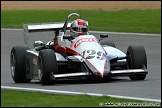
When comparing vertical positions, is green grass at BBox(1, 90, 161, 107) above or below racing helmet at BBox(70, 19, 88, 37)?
below

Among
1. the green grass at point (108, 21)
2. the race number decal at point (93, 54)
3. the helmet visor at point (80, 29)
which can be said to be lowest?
the race number decal at point (93, 54)

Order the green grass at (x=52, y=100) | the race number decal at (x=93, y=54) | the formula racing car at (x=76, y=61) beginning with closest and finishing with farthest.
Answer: the green grass at (x=52, y=100)
the formula racing car at (x=76, y=61)
the race number decal at (x=93, y=54)

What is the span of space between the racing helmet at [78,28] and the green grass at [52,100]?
12.4 feet

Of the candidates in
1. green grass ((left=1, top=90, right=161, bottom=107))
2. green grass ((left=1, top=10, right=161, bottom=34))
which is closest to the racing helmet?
green grass ((left=1, top=90, right=161, bottom=107))

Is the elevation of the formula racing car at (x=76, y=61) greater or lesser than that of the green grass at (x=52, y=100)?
greater

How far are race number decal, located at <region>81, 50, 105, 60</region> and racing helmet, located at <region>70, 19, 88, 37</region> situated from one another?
1215 mm

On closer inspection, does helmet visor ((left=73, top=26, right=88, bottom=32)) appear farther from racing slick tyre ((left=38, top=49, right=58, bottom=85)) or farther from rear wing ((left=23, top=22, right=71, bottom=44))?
racing slick tyre ((left=38, top=49, right=58, bottom=85))

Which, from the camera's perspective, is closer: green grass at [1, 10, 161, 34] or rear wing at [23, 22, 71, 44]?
rear wing at [23, 22, 71, 44]

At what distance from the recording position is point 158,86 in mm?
14445

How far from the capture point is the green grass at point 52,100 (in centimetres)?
1130

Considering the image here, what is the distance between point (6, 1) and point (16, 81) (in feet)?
163

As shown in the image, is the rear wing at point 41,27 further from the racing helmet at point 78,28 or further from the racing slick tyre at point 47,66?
the racing slick tyre at point 47,66

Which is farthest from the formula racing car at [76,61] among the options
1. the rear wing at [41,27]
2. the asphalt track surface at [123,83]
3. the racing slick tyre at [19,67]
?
the rear wing at [41,27]

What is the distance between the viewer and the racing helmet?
16859mm
